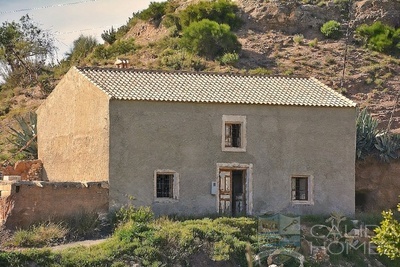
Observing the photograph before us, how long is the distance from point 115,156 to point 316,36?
2620 centimetres

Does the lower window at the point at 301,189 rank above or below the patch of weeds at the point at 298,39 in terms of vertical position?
below

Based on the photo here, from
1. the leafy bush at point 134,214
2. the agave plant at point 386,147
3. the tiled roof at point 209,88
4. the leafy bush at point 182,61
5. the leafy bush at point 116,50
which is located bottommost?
the leafy bush at point 134,214

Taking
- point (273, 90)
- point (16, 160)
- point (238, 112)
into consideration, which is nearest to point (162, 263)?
point (238, 112)

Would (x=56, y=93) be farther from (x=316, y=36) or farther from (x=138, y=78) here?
(x=316, y=36)

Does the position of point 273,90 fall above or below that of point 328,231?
above

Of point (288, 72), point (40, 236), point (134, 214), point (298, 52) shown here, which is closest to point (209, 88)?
point (134, 214)

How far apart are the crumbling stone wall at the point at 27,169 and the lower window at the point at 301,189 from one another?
9488 millimetres

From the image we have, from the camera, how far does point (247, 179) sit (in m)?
36.3

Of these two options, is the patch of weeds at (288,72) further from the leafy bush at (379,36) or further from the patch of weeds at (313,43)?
the leafy bush at (379,36)

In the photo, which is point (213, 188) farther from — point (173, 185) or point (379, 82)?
point (379, 82)

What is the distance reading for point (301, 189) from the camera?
3709 cm

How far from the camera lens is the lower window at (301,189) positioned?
3694 centimetres

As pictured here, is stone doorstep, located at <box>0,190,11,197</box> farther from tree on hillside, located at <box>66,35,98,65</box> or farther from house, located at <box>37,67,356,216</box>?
tree on hillside, located at <box>66,35,98,65</box>

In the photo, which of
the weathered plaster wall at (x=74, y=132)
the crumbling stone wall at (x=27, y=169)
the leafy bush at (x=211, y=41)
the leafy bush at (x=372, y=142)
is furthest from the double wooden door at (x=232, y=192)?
the leafy bush at (x=211, y=41)
